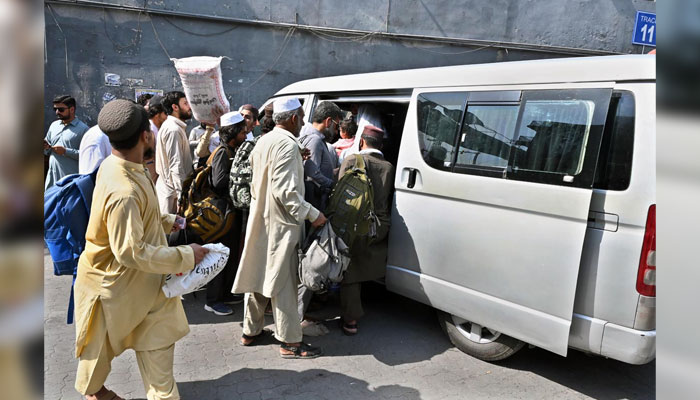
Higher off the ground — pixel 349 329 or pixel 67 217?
pixel 67 217

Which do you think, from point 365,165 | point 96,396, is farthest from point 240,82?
point 96,396

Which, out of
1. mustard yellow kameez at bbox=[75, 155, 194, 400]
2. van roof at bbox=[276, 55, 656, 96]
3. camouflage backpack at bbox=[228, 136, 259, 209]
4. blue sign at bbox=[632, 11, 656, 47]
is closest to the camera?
mustard yellow kameez at bbox=[75, 155, 194, 400]

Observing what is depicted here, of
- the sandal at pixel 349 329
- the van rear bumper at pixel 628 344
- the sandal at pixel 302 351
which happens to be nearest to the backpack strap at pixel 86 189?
the sandal at pixel 302 351

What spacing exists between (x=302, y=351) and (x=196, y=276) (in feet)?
4.42

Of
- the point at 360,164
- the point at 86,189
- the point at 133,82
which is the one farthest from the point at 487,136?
the point at 133,82

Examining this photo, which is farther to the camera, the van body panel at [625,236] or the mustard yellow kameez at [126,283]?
the van body panel at [625,236]

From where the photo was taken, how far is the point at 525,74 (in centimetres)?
313

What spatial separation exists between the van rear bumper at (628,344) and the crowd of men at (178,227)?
1790 mm

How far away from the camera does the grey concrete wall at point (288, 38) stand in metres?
8.82

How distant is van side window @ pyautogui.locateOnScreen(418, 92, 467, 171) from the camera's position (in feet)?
11.7

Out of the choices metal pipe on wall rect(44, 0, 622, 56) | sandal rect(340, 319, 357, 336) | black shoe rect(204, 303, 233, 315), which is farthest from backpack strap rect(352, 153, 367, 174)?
metal pipe on wall rect(44, 0, 622, 56)

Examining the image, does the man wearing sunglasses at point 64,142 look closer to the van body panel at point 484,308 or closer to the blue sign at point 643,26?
the van body panel at point 484,308

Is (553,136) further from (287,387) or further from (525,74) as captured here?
(287,387)

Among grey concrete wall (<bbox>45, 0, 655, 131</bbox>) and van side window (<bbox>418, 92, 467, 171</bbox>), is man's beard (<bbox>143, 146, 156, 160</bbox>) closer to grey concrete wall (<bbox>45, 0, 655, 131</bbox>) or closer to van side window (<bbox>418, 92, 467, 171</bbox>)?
van side window (<bbox>418, 92, 467, 171</bbox>)
